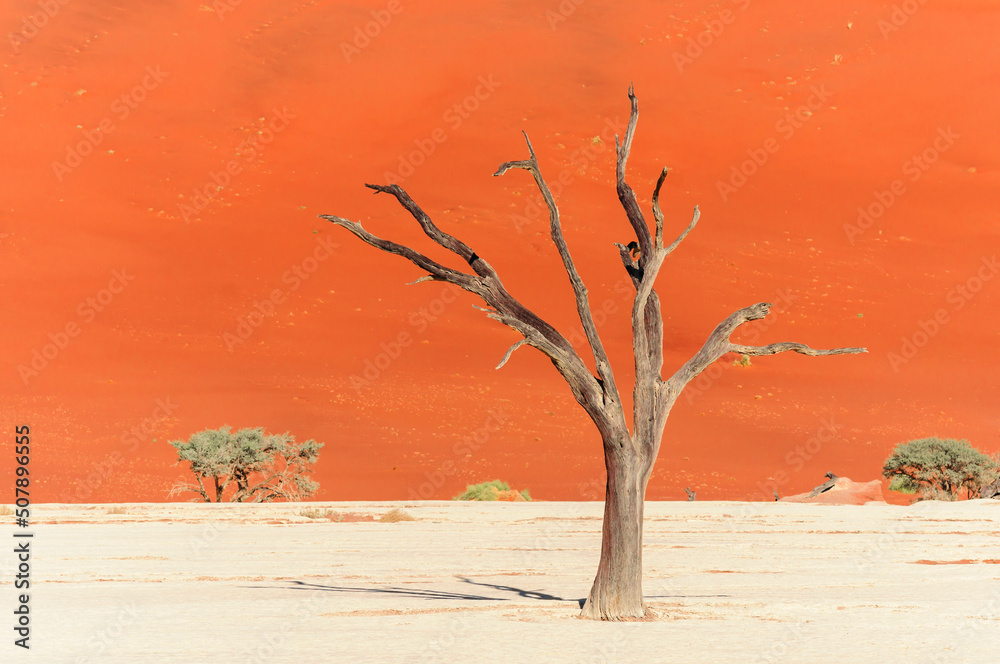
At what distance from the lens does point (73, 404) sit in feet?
125

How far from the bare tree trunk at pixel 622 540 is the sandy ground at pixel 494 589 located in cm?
39

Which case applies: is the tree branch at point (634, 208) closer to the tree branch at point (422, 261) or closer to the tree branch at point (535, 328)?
the tree branch at point (535, 328)

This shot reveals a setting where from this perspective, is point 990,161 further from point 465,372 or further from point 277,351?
point 277,351

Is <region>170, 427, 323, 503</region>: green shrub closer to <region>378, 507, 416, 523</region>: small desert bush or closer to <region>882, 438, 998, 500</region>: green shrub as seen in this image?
<region>378, 507, 416, 523</region>: small desert bush

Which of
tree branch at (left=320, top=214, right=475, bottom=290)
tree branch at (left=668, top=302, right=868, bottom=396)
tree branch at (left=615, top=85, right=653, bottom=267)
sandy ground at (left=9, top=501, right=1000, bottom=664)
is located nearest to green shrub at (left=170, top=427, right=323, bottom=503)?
sandy ground at (left=9, top=501, right=1000, bottom=664)

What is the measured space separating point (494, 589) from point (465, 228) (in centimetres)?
3397

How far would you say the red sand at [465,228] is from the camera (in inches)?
1540

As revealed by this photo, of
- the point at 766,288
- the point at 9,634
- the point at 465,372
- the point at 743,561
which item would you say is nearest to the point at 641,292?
the point at 9,634

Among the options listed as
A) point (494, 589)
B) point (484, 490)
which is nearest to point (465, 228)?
point (484, 490)

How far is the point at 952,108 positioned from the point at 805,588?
4461 cm

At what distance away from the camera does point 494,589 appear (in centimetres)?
1446

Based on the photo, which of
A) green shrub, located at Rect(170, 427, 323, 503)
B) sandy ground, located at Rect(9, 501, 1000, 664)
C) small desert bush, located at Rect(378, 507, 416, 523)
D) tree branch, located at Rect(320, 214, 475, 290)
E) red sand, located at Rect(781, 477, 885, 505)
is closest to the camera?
sandy ground, located at Rect(9, 501, 1000, 664)

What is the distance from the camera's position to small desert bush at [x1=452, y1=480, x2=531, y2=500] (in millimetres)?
Result: 34281

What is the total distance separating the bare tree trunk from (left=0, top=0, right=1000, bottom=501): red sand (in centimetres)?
2461
